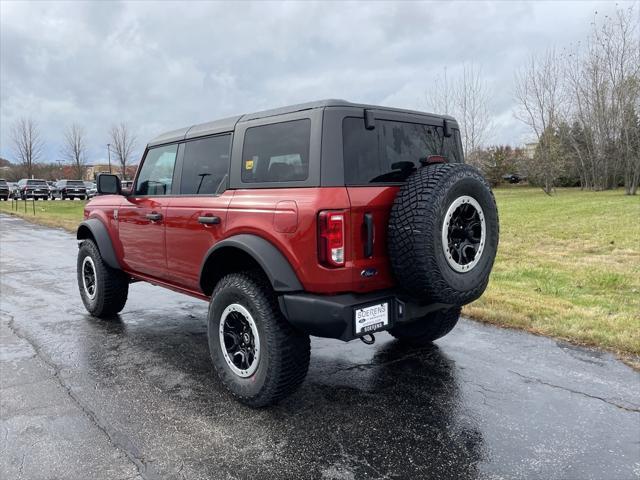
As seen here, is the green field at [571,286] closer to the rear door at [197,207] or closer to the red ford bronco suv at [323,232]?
the red ford bronco suv at [323,232]

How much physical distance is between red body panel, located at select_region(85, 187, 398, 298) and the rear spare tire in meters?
0.14

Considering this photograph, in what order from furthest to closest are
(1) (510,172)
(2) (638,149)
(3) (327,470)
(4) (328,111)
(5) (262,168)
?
(1) (510,172) < (2) (638,149) < (5) (262,168) < (4) (328,111) < (3) (327,470)

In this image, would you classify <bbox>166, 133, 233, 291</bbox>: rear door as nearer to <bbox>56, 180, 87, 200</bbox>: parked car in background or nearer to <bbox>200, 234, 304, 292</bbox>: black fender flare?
<bbox>200, 234, 304, 292</bbox>: black fender flare

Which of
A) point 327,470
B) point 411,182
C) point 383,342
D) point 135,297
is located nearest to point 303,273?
point 411,182

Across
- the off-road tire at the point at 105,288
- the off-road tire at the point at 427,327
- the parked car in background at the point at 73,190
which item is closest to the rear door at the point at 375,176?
the off-road tire at the point at 427,327

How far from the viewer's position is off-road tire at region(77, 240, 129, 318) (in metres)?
5.31

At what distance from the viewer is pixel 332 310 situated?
2.88m

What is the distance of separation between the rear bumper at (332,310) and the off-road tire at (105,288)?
120 inches

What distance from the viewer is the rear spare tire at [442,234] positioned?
2.90m

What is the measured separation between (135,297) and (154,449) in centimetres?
410

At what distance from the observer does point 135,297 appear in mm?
6594

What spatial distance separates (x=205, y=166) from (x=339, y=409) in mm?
2173

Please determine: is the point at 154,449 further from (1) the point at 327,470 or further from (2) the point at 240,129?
(2) the point at 240,129

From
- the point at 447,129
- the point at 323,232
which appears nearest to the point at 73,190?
the point at 447,129
